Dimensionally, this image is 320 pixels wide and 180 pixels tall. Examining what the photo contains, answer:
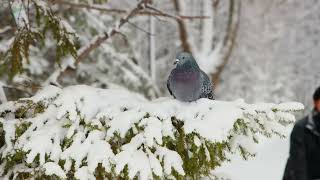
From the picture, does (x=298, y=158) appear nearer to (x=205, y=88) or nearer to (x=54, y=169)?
(x=205, y=88)

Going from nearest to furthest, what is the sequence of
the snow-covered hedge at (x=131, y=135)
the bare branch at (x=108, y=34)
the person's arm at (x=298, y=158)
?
the snow-covered hedge at (x=131, y=135)
the person's arm at (x=298, y=158)
the bare branch at (x=108, y=34)

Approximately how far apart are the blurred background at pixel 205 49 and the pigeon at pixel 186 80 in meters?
1.24

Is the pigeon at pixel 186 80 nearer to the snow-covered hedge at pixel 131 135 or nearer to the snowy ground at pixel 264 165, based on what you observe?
the snow-covered hedge at pixel 131 135

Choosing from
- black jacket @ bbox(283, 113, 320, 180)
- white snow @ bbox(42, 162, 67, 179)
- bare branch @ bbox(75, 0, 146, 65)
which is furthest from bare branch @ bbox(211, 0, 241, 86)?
white snow @ bbox(42, 162, 67, 179)

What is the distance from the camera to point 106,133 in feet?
13.5

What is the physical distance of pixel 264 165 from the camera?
10.1m

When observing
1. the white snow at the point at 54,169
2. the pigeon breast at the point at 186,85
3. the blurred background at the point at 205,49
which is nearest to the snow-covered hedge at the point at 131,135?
the white snow at the point at 54,169

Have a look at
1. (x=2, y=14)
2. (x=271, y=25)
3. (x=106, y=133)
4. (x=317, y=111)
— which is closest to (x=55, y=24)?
(x=106, y=133)

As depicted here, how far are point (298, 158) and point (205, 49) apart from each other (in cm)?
1022

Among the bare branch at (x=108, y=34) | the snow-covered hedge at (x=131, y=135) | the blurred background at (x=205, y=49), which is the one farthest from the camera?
the blurred background at (x=205, y=49)

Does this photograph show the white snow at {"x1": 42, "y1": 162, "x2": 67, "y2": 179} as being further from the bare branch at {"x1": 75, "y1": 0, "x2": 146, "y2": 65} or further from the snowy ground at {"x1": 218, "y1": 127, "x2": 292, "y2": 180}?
the snowy ground at {"x1": 218, "y1": 127, "x2": 292, "y2": 180}

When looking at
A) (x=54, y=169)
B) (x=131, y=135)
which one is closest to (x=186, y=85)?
(x=131, y=135)

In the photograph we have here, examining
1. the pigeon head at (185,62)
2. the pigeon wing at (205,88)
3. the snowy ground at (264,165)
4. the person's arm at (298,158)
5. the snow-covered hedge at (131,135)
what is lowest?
the snowy ground at (264,165)

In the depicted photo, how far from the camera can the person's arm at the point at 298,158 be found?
175 inches
